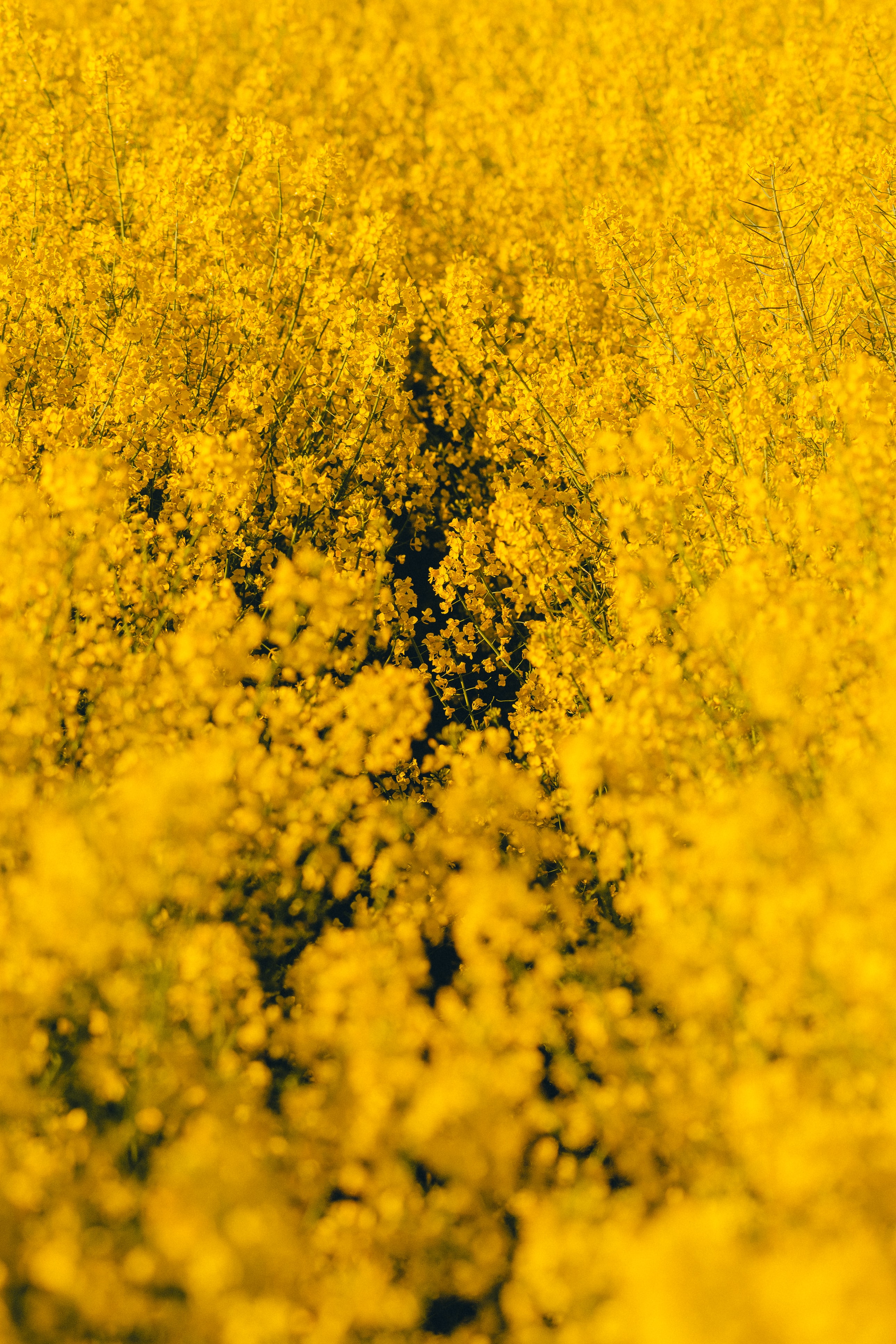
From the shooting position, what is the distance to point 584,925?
3.89m

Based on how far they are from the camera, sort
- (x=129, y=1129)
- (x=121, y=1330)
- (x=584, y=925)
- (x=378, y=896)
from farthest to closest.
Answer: (x=584, y=925)
(x=378, y=896)
(x=129, y=1129)
(x=121, y=1330)

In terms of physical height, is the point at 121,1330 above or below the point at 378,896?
below

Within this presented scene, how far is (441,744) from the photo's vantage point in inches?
204

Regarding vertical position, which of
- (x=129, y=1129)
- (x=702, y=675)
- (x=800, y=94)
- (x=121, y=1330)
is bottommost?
(x=121, y=1330)

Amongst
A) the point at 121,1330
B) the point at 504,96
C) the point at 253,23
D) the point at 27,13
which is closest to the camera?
the point at 121,1330

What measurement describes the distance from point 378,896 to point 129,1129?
110 centimetres

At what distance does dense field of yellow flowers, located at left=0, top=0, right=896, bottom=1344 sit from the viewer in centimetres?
256

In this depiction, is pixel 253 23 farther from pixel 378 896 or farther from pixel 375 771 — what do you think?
pixel 378 896

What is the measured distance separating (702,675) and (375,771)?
137 cm

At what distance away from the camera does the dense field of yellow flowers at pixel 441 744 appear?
256 cm

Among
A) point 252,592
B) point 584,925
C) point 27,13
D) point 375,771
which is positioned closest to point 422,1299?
point 584,925

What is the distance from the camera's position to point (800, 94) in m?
7.81

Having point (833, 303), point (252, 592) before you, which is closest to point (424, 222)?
point (833, 303)

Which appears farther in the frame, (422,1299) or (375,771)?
(375,771)
